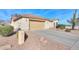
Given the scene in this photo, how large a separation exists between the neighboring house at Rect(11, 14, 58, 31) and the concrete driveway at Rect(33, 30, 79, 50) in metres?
0.06

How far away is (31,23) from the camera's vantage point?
1904 millimetres

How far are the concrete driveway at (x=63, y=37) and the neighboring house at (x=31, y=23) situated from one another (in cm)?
6

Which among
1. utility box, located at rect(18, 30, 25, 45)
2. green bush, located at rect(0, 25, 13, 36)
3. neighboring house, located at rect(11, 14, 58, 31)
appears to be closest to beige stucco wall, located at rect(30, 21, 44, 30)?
neighboring house, located at rect(11, 14, 58, 31)

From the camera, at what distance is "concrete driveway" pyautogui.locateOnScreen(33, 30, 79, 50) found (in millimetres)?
1864

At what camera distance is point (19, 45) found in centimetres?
188

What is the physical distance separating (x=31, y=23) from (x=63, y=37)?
→ 0.42m

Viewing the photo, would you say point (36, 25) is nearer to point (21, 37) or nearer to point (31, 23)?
point (31, 23)
